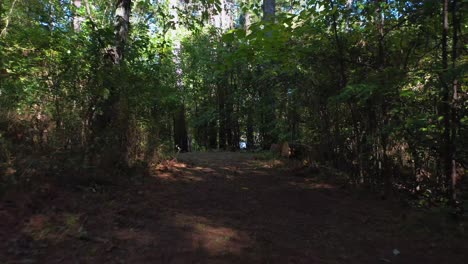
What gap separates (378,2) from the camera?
554 centimetres

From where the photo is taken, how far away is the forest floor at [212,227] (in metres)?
3.41

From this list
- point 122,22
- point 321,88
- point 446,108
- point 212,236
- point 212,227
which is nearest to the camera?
point 212,236

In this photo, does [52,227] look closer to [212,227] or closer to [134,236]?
[134,236]

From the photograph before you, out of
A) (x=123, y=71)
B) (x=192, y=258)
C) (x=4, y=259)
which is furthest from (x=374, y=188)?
(x=4, y=259)

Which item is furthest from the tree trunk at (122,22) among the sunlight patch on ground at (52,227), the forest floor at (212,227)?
the sunlight patch on ground at (52,227)

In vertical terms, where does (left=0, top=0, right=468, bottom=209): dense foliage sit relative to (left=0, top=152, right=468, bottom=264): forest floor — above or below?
above

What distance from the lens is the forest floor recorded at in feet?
11.2

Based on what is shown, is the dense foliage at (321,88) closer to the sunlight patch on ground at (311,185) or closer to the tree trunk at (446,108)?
the tree trunk at (446,108)

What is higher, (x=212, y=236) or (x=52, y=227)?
(x=52, y=227)

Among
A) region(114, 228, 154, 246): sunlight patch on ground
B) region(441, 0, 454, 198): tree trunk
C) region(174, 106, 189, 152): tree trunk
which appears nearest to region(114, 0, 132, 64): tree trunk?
region(114, 228, 154, 246): sunlight patch on ground

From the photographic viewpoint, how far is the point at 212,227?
4.30 m

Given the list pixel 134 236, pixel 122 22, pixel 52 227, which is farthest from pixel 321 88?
pixel 52 227

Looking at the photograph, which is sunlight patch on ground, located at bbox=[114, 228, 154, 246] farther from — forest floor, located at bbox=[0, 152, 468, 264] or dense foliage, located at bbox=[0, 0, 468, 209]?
dense foliage, located at bbox=[0, 0, 468, 209]

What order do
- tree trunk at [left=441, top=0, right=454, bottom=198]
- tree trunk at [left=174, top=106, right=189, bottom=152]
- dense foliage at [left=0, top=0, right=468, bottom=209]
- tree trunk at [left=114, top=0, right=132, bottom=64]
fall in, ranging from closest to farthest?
tree trunk at [left=441, top=0, right=454, bottom=198] → dense foliage at [left=0, top=0, right=468, bottom=209] → tree trunk at [left=114, top=0, right=132, bottom=64] → tree trunk at [left=174, top=106, right=189, bottom=152]
